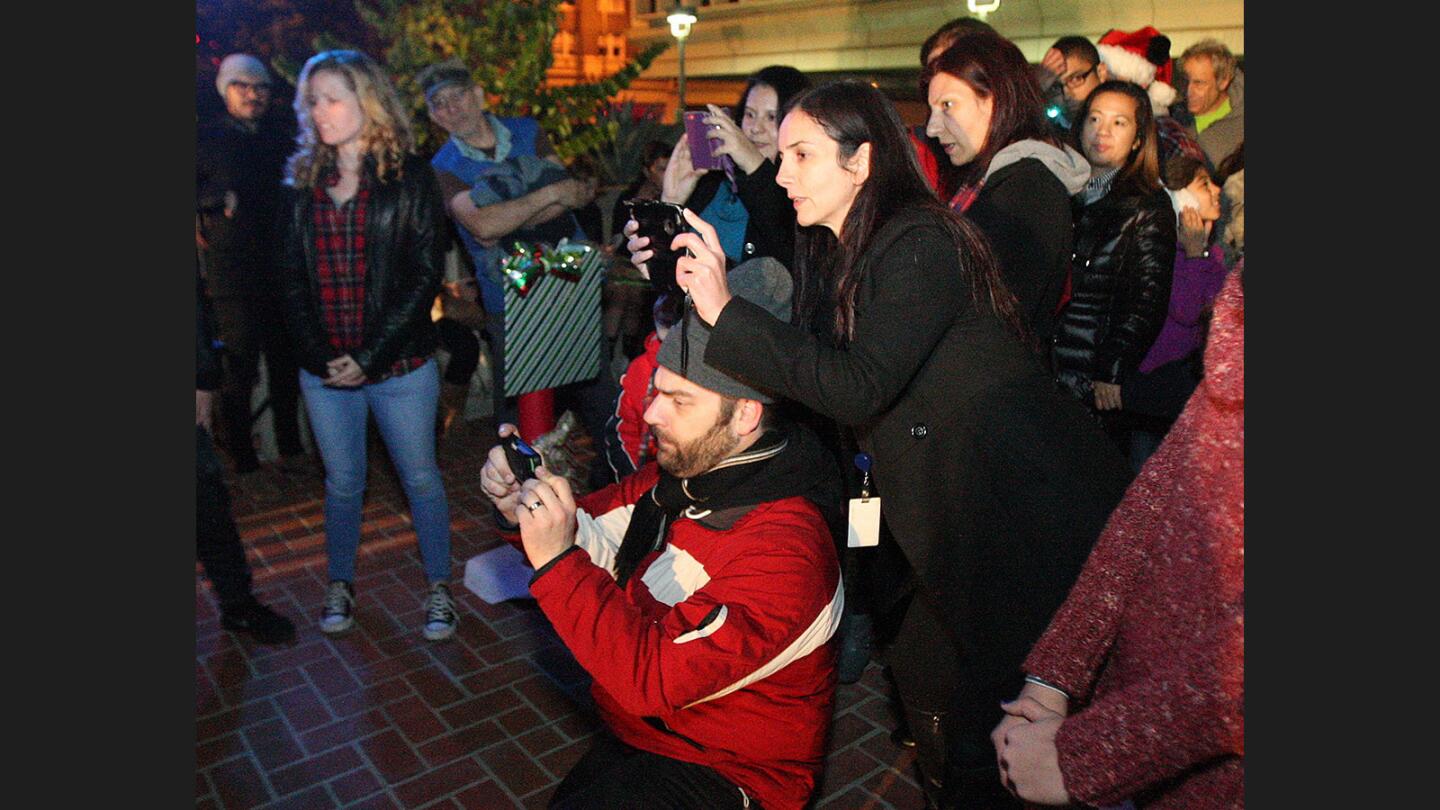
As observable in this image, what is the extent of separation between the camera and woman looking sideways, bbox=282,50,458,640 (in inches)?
151

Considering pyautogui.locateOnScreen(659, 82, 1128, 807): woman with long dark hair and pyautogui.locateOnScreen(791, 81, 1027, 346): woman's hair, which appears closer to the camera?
pyautogui.locateOnScreen(659, 82, 1128, 807): woman with long dark hair

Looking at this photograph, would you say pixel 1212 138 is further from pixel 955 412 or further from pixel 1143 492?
pixel 1143 492

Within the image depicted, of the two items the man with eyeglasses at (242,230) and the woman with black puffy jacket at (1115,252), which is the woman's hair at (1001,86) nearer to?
the woman with black puffy jacket at (1115,252)

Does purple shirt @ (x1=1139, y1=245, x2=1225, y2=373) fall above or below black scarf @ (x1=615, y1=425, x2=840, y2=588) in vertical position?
above

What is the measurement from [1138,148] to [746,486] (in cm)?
265

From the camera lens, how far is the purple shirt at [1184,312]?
14.7ft

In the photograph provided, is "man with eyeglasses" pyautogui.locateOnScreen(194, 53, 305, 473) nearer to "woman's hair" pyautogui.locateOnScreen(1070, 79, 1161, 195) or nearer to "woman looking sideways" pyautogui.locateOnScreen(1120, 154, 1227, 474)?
"woman's hair" pyautogui.locateOnScreen(1070, 79, 1161, 195)

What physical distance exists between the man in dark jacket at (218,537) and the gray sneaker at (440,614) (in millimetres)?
551

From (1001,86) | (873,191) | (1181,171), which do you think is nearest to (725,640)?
(873,191)

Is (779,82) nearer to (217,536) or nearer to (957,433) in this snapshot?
(957,433)

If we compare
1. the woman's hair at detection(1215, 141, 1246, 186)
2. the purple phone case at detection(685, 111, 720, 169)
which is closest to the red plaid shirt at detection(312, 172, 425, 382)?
the purple phone case at detection(685, 111, 720, 169)

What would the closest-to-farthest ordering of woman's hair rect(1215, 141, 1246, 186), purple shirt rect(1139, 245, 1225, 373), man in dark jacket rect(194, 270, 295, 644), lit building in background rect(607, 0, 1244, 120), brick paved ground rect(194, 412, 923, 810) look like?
brick paved ground rect(194, 412, 923, 810) < man in dark jacket rect(194, 270, 295, 644) < purple shirt rect(1139, 245, 1225, 373) < woman's hair rect(1215, 141, 1246, 186) < lit building in background rect(607, 0, 1244, 120)

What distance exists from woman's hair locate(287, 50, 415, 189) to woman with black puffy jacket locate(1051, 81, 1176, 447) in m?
2.55

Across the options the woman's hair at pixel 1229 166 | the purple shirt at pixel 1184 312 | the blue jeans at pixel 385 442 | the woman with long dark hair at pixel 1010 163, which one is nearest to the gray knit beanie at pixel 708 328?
the woman with long dark hair at pixel 1010 163
